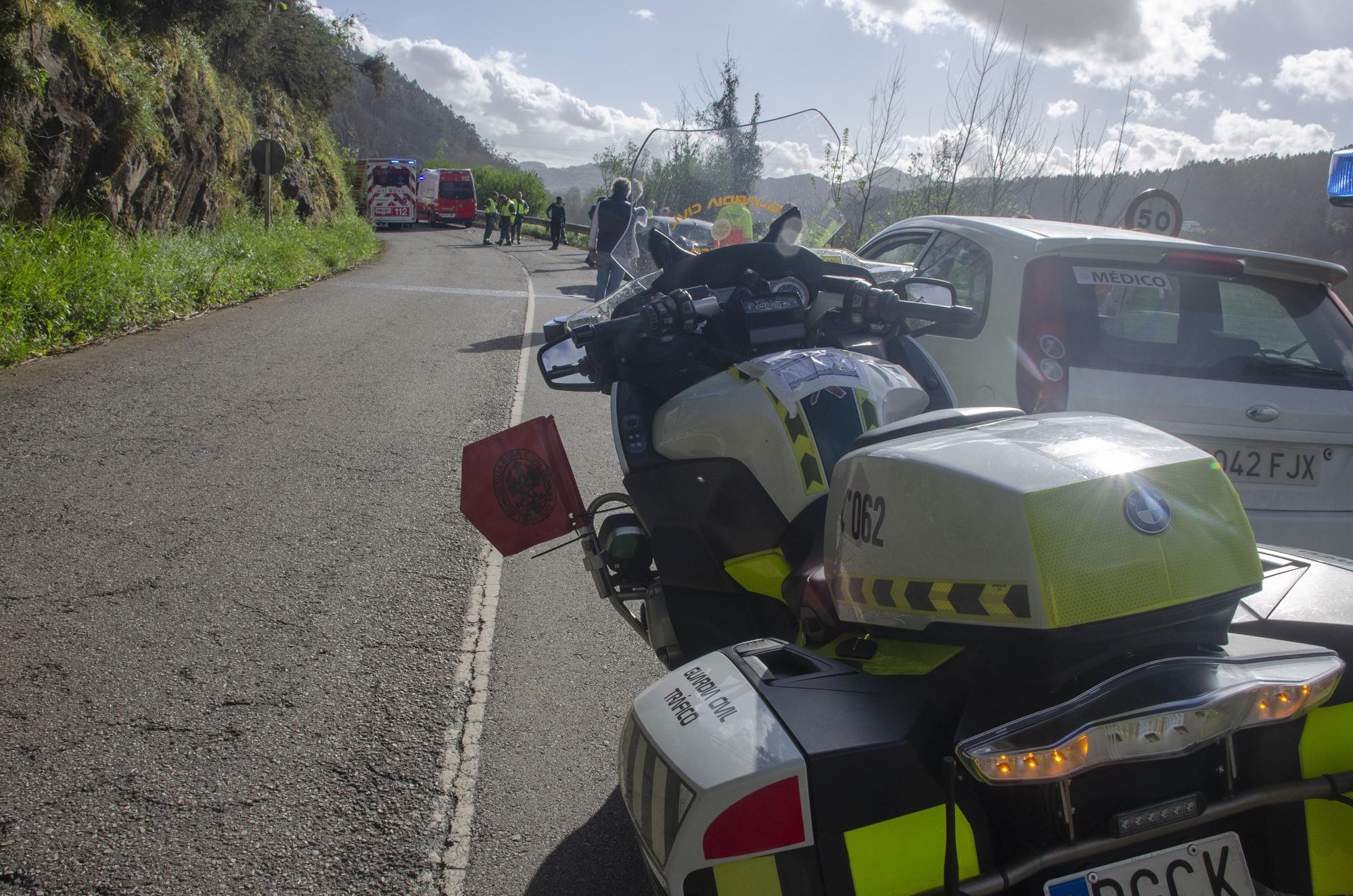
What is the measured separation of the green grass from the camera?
848 centimetres

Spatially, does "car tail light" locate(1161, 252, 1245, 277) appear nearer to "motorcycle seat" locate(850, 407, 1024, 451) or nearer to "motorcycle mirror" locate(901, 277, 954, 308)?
"motorcycle mirror" locate(901, 277, 954, 308)

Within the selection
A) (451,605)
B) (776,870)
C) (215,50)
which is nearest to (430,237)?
(215,50)

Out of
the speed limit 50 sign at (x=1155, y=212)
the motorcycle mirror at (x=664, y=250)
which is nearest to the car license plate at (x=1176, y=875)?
the motorcycle mirror at (x=664, y=250)

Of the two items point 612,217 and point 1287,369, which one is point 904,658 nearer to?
point 1287,369

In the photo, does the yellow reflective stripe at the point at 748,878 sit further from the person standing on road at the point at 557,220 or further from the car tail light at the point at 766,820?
the person standing on road at the point at 557,220

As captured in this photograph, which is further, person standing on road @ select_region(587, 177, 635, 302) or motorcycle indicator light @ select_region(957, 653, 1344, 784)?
person standing on road @ select_region(587, 177, 635, 302)

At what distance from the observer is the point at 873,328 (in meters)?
2.84

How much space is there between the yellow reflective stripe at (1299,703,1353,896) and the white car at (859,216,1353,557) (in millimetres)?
2206

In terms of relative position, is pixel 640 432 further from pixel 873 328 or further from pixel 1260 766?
pixel 1260 766

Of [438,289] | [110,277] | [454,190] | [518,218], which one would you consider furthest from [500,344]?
[454,190]

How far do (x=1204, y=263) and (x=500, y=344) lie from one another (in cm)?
838

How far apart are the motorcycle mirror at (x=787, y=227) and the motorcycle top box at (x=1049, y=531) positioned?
1.43 m

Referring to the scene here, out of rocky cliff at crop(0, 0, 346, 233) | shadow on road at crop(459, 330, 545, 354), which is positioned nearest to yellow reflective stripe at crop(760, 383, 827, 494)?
shadow on road at crop(459, 330, 545, 354)

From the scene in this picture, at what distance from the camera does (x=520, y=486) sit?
298 cm
